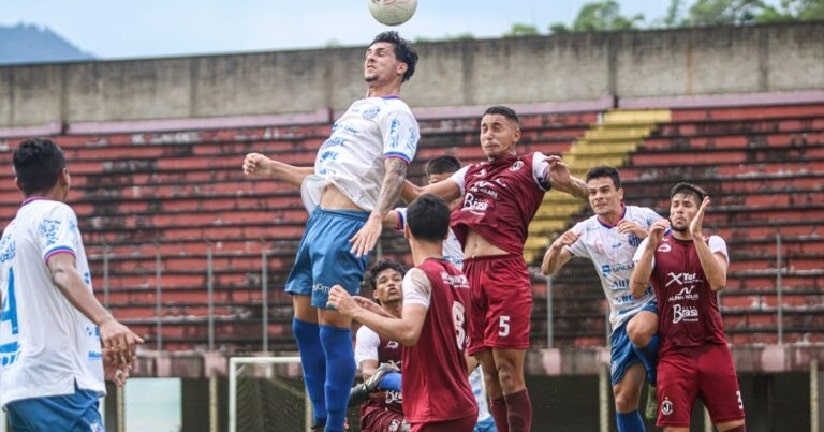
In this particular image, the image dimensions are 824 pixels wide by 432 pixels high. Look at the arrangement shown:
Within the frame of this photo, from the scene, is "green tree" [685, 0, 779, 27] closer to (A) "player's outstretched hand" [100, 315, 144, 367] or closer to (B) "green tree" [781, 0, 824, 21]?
(B) "green tree" [781, 0, 824, 21]

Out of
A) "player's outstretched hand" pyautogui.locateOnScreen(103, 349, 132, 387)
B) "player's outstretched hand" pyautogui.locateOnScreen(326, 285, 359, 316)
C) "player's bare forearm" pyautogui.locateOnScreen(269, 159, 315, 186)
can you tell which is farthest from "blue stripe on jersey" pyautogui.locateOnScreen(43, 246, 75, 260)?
"player's bare forearm" pyautogui.locateOnScreen(269, 159, 315, 186)

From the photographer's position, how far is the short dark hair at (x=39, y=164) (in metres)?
8.12

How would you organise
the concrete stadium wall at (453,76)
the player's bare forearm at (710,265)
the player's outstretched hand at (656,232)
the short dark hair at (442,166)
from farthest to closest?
the concrete stadium wall at (453,76) → the short dark hair at (442,166) → the player's bare forearm at (710,265) → the player's outstretched hand at (656,232)

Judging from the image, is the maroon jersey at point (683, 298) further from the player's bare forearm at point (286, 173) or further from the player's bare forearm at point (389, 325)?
the player's bare forearm at point (389, 325)

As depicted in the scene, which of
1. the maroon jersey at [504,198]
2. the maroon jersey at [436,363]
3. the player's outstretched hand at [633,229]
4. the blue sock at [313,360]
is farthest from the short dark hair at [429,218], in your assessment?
the player's outstretched hand at [633,229]

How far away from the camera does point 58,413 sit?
26.2 ft

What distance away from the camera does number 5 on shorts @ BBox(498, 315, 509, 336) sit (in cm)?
1055

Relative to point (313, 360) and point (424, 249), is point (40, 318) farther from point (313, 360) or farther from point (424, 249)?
point (313, 360)

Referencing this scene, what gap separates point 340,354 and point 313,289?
17.5 inches

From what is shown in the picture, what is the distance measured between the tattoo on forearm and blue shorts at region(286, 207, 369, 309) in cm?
29

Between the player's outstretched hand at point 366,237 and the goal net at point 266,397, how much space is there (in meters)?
7.21

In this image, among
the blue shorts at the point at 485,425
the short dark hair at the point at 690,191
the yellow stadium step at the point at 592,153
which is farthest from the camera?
the yellow stadium step at the point at 592,153

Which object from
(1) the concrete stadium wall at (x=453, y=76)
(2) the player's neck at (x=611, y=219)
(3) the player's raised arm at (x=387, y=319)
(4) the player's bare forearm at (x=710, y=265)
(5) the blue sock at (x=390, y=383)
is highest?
(1) the concrete stadium wall at (x=453, y=76)

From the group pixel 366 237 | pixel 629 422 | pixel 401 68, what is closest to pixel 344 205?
pixel 366 237
